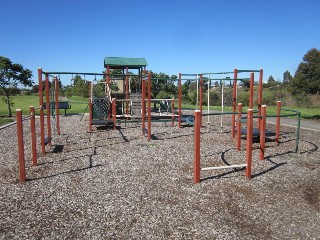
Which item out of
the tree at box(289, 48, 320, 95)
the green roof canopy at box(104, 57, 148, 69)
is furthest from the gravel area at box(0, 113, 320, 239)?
the green roof canopy at box(104, 57, 148, 69)

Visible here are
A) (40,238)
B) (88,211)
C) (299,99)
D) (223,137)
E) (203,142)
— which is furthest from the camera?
(299,99)

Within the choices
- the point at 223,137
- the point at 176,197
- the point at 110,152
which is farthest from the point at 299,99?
the point at 176,197

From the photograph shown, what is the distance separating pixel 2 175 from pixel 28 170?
1.49 feet

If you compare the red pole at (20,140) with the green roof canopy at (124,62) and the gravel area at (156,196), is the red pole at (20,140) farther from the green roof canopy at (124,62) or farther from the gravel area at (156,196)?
the green roof canopy at (124,62)

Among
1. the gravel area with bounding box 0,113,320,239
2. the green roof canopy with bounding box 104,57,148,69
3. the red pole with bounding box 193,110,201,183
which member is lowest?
the gravel area with bounding box 0,113,320,239

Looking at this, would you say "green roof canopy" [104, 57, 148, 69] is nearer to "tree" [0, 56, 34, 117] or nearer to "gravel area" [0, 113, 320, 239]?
"tree" [0, 56, 34, 117]

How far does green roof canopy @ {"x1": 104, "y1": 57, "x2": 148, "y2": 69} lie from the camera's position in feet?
54.0

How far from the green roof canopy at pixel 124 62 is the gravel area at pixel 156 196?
994 cm

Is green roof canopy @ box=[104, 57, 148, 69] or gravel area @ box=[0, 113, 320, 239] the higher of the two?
green roof canopy @ box=[104, 57, 148, 69]

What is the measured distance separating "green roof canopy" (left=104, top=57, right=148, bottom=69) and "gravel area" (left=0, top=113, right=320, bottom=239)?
994cm

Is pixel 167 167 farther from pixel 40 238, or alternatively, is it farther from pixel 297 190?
pixel 40 238

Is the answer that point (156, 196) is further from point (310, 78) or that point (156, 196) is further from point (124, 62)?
point (124, 62)

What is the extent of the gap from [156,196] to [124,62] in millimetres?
13516

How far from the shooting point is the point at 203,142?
838cm
